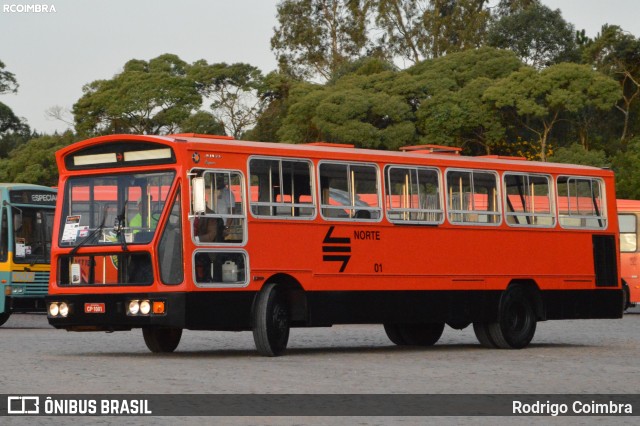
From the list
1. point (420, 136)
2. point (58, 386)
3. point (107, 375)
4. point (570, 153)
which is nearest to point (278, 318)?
point (107, 375)

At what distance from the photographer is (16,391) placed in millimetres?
13617

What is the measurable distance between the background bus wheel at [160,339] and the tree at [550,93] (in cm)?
4951

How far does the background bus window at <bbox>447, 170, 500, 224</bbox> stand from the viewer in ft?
70.6

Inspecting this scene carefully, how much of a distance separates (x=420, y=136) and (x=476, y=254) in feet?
176

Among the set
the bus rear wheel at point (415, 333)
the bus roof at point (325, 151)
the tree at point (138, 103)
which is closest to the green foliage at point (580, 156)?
the tree at point (138, 103)

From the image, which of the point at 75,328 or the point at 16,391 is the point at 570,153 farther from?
the point at 16,391

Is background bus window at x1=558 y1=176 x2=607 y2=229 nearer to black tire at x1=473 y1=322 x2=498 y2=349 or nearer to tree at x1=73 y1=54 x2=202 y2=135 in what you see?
black tire at x1=473 y1=322 x2=498 y2=349

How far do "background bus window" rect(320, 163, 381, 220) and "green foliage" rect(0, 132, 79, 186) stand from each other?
202 feet

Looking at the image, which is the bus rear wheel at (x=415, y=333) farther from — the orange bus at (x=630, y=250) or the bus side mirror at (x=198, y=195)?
the orange bus at (x=630, y=250)

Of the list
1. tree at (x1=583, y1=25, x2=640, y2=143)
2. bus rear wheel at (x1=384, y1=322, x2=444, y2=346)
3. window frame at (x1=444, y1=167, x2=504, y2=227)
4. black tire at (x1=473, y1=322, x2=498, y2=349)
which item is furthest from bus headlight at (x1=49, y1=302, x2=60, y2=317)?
tree at (x1=583, y1=25, x2=640, y2=143)

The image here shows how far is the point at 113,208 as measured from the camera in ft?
61.1

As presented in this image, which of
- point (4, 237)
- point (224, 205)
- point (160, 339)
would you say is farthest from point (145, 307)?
point (4, 237)

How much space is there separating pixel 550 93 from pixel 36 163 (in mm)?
29410

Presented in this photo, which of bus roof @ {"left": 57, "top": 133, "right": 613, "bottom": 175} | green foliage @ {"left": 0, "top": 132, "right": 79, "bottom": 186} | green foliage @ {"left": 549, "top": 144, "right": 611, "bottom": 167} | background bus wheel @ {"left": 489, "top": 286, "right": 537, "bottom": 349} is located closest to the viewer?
bus roof @ {"left": 57, "top": 133, "right": 613, "bottom": 175}
